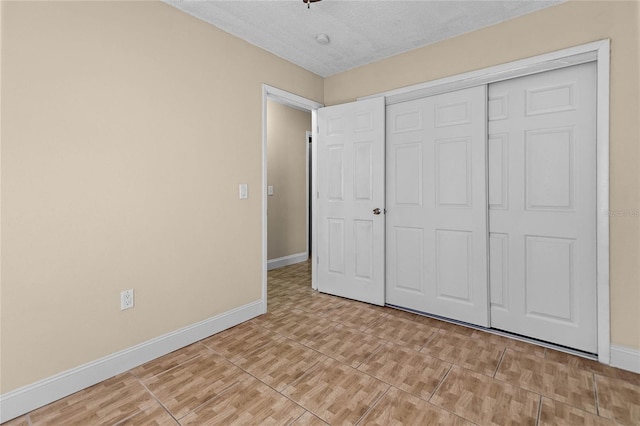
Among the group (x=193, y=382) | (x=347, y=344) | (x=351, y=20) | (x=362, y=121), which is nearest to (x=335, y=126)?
(x=362, y=121)

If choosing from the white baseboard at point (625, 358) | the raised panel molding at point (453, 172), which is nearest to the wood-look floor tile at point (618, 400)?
the white baseboard at point (625, 358)

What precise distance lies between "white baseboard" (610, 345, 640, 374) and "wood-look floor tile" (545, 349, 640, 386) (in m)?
0.03

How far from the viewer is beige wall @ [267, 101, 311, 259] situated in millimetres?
4863

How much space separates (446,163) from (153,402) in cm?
279

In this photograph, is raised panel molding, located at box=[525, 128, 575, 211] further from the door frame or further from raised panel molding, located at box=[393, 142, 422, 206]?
raised panel molding, located at box=[393, 142, 422, 206]

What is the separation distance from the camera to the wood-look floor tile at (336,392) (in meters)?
1.66

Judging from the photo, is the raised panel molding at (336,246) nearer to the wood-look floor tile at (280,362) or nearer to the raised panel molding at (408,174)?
the raised panel molding at (408,174)

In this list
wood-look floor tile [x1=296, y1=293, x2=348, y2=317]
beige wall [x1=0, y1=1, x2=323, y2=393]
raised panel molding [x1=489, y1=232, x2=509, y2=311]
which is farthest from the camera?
wood-look floor tile [x1=296, y1=293, x2=348, y2=317]

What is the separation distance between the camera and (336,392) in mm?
1835

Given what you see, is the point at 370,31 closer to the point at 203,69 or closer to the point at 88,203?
the point at 203,69

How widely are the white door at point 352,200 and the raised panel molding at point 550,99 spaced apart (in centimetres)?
124

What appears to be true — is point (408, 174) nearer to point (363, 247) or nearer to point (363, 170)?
point (363, 170)

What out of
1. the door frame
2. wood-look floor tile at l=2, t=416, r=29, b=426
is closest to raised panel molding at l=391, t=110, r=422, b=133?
the door frame

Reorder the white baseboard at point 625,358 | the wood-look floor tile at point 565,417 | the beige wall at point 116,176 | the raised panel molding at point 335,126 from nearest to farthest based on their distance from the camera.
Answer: the wood-look floor tile at point 565,417
the beige wall at point 116,176
the white baseboard at point 625,358
the raised panel molding at point 335,126
